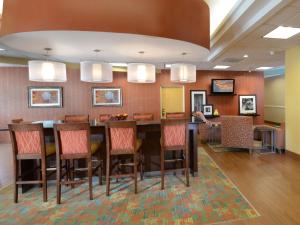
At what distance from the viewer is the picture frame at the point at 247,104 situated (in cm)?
800

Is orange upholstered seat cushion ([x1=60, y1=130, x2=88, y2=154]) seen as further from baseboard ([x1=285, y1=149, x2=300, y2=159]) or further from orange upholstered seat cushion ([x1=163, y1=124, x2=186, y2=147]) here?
baseboard ([x1=285, y1=149, x2=300, y2=159])

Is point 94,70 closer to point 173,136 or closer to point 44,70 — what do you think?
point 44,70

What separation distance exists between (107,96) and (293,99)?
5.67 metres

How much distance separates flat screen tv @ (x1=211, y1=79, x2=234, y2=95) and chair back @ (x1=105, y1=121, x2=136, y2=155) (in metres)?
5.67

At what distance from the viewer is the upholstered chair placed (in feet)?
16.8

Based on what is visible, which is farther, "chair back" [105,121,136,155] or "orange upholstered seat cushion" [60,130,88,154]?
"chair back" [105,121,136,155]

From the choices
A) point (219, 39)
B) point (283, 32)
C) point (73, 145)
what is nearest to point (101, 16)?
point (73, 145)

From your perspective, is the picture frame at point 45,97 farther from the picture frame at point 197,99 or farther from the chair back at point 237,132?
the chair back at point 237,132

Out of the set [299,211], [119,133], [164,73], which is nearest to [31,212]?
[119,133]

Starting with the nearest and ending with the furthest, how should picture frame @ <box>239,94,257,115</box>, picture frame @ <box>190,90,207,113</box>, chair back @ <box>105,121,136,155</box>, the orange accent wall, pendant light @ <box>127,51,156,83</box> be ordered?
chair back @ <box>105,121,136,155</box>, pendant light @ <box>127,51,156,83</box>, the orange accent wall, picture frame @ <box>190,90,207,113</box>, picture frame @ <box>239,94,257,115</box>

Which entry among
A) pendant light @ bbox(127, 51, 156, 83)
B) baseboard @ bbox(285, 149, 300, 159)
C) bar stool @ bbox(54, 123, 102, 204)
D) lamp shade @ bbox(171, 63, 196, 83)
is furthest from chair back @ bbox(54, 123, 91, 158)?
baseboard @ bbox(285, 149, 300, 159)

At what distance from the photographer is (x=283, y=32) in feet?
11.8

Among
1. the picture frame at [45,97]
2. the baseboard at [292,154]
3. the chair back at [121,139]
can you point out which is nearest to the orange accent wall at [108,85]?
the picture frame at [45,97]

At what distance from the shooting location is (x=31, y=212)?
8.30 ft
